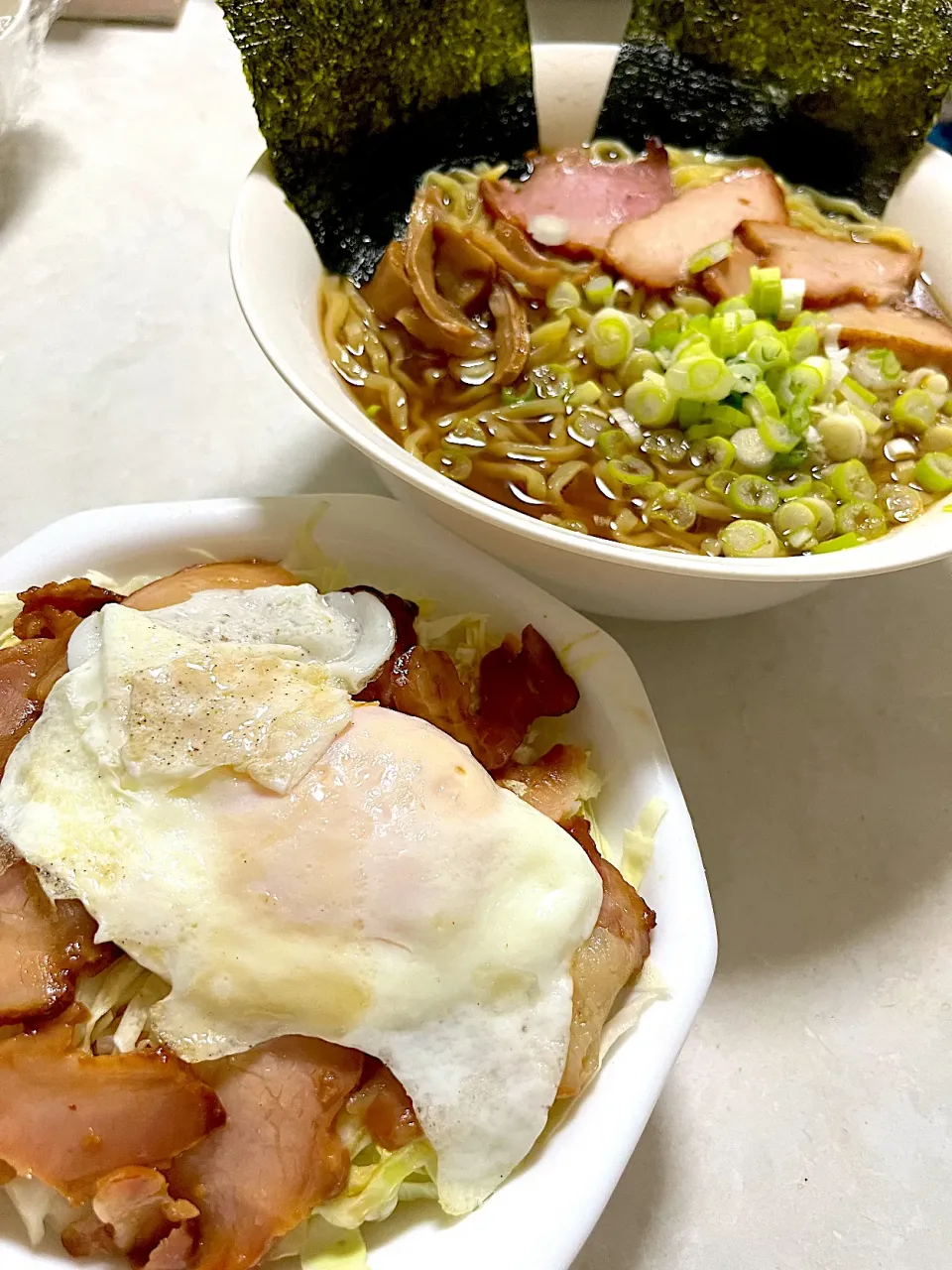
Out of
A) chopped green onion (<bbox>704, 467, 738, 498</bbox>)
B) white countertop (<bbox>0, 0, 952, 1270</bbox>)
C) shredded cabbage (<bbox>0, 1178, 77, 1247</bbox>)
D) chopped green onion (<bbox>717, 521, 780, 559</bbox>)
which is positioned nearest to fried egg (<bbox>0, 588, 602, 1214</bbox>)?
shredded cabbage (<bbox>0, 1178, 77, 1247</bbox>)

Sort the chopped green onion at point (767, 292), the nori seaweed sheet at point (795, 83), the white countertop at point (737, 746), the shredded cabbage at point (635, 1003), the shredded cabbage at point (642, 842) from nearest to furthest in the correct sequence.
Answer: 1. the shredded cabbage at point (635, 1003)
2. the shredded cabbage at point (642, 842)
3. the white countertop at point (737, 746)
4. the chopped green onion at point (767, 292)
5. the nori seaweed sheet at point (795, 83)

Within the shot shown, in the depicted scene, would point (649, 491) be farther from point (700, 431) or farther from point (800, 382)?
point (800, 382)

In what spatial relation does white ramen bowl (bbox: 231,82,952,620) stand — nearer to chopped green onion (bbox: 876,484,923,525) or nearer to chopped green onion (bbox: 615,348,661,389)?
chopped green onion (bbox: 876,484,923,525)

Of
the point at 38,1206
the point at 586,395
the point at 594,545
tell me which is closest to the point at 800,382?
the point at 586,395

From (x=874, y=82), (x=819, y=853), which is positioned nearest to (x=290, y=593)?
(x=819, y=853)

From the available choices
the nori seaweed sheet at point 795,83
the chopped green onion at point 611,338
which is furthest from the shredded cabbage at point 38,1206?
the nori seaweed sheet at point 795,83

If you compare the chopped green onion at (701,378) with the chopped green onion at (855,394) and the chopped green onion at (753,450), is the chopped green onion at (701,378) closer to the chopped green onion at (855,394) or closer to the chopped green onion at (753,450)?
the chopped green onion at (753,450)

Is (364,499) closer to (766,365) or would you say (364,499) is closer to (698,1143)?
(766,365)
